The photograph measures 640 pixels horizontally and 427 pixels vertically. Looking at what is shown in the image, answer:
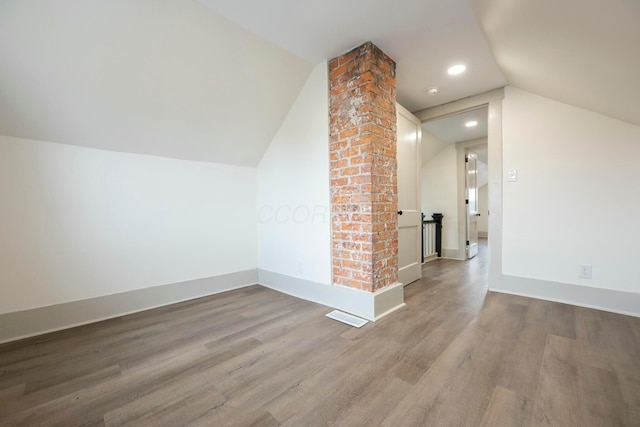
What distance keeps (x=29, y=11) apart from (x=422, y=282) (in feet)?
13.6

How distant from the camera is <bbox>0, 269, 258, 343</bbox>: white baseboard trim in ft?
6.34

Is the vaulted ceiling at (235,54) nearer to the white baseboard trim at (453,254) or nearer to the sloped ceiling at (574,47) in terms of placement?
the sloped ceiling at (574,47)

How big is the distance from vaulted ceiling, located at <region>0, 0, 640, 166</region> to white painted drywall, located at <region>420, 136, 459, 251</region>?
2.41 meters

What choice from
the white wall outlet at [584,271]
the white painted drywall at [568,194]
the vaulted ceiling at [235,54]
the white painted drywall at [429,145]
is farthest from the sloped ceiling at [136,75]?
the white wall outlet at [584,271]

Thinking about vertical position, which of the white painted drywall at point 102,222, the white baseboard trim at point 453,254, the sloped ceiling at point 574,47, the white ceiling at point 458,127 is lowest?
the white baseboard trim at point 453,254

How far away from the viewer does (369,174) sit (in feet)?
7.11

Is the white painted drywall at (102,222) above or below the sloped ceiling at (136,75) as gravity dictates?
below

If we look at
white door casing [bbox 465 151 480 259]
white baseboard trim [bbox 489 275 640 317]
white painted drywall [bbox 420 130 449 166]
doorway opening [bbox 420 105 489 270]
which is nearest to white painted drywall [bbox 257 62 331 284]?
white baseboard trim [bbox 489 275 640 317]

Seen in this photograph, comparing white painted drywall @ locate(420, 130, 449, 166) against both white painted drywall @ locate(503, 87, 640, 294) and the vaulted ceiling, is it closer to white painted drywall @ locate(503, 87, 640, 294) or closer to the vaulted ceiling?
white painted drywall @ locate(503, 87, 640, 294)

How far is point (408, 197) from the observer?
3172mm

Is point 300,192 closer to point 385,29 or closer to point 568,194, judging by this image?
point 385,29

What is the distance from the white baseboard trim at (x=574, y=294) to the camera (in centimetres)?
222

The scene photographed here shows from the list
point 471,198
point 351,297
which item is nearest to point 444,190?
point 471,198

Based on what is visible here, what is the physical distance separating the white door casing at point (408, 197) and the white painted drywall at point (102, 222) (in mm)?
2124
